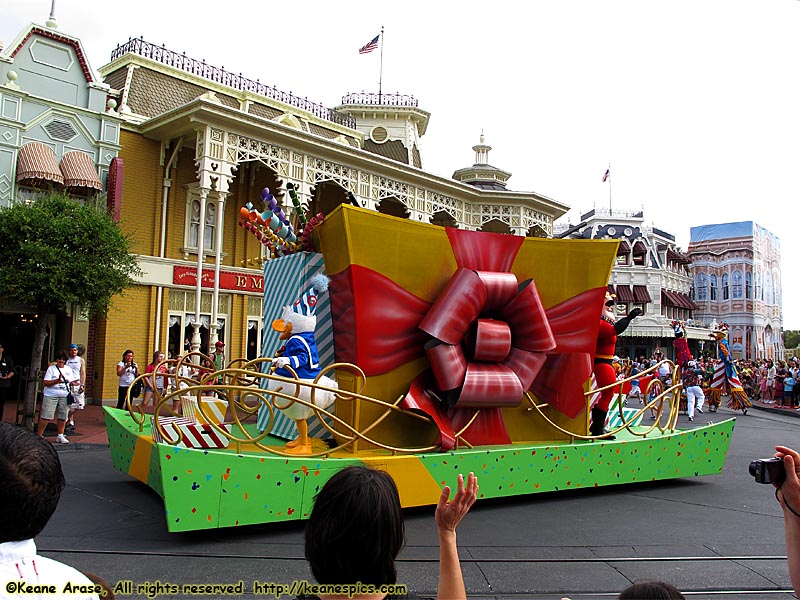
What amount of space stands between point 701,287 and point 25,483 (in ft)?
176

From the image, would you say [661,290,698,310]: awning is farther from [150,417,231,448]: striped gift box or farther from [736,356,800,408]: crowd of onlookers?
[150,417,231,448]: striped gift box

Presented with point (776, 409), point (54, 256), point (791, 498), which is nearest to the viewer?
point (791, 498)

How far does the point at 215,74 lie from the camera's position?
19.1 meters

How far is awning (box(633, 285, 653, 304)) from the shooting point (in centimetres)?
4031

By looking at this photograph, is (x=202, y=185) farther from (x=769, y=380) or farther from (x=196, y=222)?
(x=769, y=380)

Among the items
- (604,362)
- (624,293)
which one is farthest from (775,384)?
(604,362)

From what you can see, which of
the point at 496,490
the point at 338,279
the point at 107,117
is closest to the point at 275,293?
the point at 338,279

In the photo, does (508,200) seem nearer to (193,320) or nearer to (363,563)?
(193,320)

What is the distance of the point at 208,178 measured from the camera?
15539mm

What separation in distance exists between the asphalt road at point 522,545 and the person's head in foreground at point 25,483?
5.75 ft

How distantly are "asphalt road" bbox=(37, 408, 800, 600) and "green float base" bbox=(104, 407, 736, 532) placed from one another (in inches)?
9.4

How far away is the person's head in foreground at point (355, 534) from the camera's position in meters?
1.69

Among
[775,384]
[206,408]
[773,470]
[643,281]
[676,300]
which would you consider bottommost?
[775,384]

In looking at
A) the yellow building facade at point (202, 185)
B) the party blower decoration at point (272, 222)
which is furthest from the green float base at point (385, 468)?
the yellow building facade at point (202, 185)
